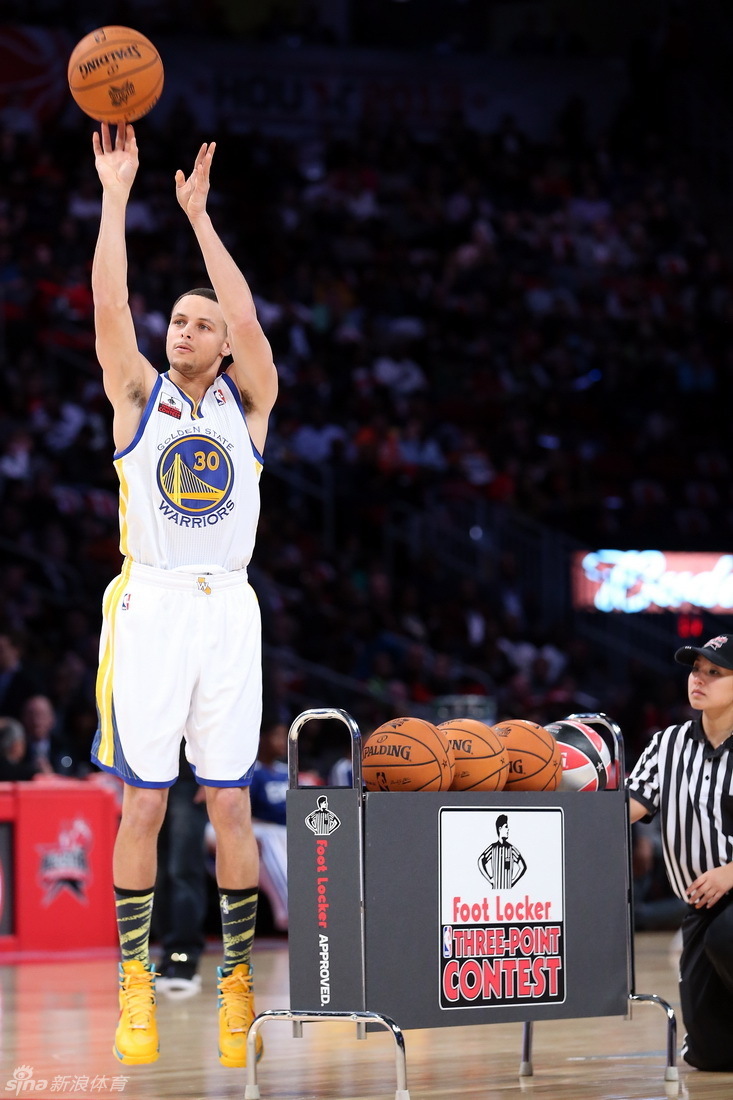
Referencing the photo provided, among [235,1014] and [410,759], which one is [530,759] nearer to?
[410,759]

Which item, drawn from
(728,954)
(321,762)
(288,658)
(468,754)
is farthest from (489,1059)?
(288,658)

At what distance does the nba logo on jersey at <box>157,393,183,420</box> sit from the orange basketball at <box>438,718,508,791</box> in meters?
1.28

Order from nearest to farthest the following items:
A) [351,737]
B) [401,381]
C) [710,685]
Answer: [351,737] → [710,685] → [401,381]

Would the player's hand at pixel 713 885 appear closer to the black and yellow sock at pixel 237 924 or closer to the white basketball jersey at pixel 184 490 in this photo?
the black and yellow sock at pixel 237 924

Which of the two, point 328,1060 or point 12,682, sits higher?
point 12,682

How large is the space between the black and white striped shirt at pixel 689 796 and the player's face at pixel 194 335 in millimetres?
2037

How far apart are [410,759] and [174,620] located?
2.66 feet

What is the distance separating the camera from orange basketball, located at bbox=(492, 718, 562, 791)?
4.72 metres

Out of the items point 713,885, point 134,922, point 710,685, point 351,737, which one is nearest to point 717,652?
point 710,685

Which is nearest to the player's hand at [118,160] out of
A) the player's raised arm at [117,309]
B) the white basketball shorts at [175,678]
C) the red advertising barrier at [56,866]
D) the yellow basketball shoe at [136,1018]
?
the player's raised arm at [117,309]

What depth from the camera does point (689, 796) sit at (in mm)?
5113

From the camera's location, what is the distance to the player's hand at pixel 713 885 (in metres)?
4.93

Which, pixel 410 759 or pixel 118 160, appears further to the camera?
pixel 118 160

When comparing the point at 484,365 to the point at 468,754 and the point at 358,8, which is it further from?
the point at 468,754
